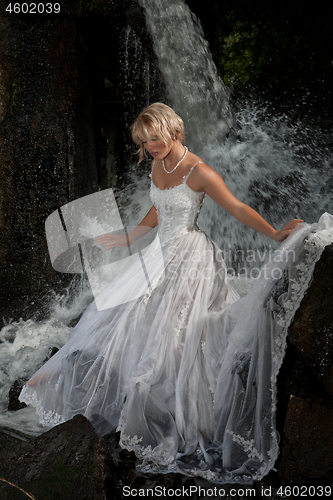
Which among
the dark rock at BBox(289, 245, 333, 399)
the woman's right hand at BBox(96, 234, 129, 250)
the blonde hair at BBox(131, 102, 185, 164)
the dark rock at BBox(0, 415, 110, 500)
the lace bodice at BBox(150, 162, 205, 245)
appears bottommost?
the dark rock at BBox(0, 415, 110, 500)

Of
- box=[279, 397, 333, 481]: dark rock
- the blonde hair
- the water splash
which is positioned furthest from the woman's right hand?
the water splash

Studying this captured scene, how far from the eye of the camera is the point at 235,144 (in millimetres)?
5387

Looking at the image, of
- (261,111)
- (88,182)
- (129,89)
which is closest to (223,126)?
(261,111)

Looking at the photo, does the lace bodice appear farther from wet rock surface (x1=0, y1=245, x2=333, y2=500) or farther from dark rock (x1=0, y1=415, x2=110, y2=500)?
dark rock (x1=0, y1=415, x2=110, y2=500)

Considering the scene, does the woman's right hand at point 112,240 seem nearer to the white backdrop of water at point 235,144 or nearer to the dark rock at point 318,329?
the dark rock at point 318,329

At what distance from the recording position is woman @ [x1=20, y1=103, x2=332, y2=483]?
204 centimetres

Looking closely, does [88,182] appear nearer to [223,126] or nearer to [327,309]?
[223,126]

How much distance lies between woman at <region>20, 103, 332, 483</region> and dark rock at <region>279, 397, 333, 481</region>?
109mm

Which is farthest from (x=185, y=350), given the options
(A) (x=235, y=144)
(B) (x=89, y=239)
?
(A) (x=235, y=144)

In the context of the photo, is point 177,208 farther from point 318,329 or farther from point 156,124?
point 318,329

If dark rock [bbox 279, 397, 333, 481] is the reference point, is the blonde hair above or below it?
above

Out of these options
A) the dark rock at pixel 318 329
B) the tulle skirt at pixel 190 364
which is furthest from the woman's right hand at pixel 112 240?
the dark rock at pixel 318 329

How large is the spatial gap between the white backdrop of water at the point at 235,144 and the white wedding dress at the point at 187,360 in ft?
8.06

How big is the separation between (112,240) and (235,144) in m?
3.12
